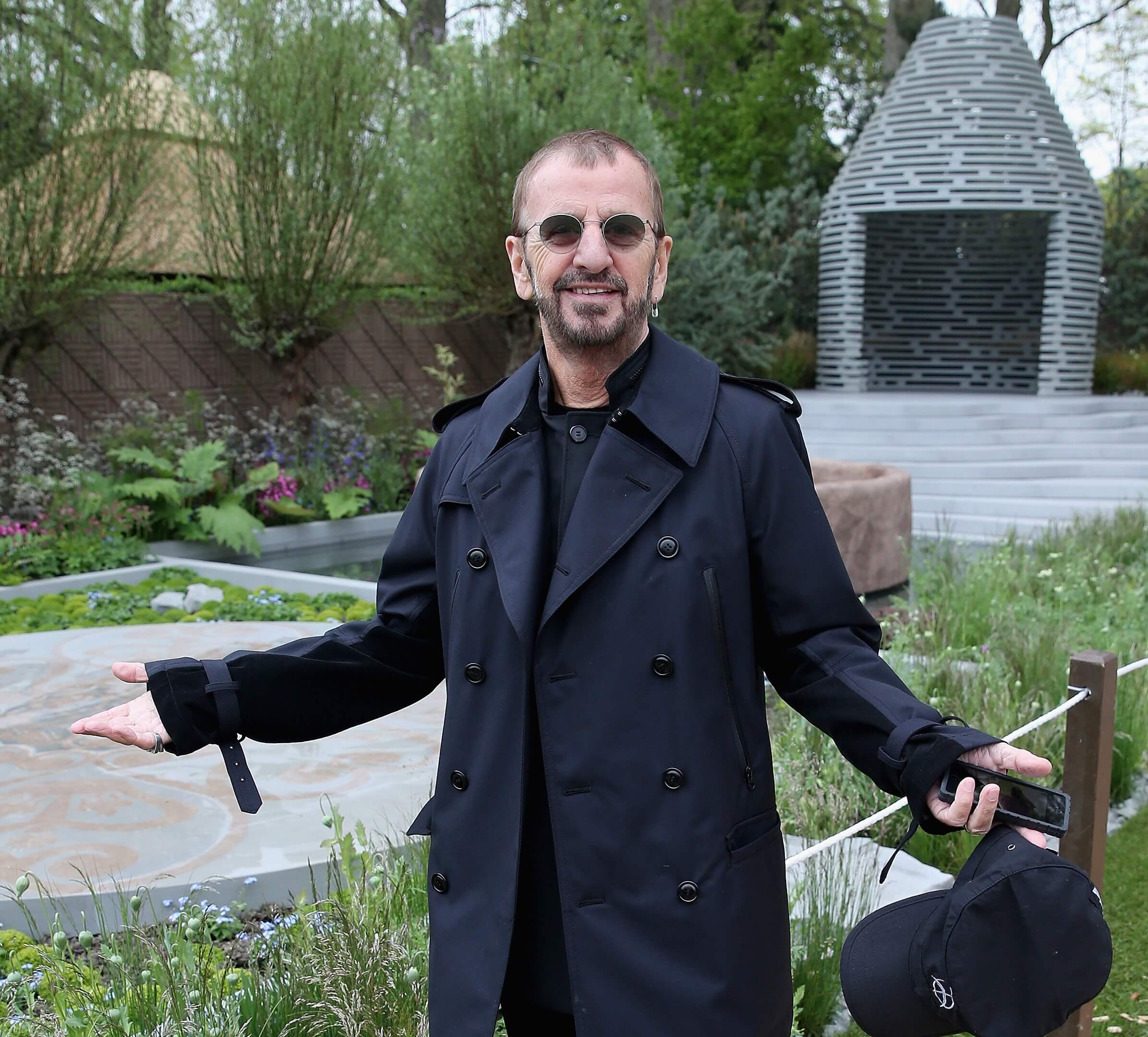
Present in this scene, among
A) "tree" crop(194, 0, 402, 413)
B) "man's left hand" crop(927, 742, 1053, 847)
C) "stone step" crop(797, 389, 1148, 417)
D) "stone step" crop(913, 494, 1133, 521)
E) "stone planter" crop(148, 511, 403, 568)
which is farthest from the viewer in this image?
"stone step" crop(797, 389, 1148, 417)

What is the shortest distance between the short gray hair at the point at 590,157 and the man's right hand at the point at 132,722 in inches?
37.9

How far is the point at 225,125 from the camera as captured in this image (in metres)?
12.2

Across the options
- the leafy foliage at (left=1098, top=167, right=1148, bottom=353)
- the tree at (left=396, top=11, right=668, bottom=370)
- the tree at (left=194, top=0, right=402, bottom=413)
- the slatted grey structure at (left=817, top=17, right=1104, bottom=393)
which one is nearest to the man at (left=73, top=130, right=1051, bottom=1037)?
the tree at (left=194, top=0, right=402, bottom=413)

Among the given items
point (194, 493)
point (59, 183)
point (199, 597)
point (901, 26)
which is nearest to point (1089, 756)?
point (199, 597)

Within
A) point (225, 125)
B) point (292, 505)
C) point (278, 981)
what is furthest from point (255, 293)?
point (278, 981)

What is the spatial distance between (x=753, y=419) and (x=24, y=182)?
990 centimetres

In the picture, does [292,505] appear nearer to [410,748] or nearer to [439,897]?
[410,748]

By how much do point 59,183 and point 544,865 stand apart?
33.2 feet

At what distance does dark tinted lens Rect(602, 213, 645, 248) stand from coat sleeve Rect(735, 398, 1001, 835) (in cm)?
33

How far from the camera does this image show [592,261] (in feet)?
5.92

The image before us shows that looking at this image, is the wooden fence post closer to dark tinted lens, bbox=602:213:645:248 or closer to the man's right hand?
dark tinted lens, bbox=602:213:645:248

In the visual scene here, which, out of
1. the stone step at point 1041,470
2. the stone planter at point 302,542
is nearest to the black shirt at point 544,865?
the stone planter at point 302,542

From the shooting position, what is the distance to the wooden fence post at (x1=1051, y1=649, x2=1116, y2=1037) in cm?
279

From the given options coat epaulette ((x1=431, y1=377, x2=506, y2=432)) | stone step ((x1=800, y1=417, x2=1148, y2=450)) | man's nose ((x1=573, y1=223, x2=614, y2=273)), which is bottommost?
stone step ((x1=800, y1=417, x2=1148, y2=450))
